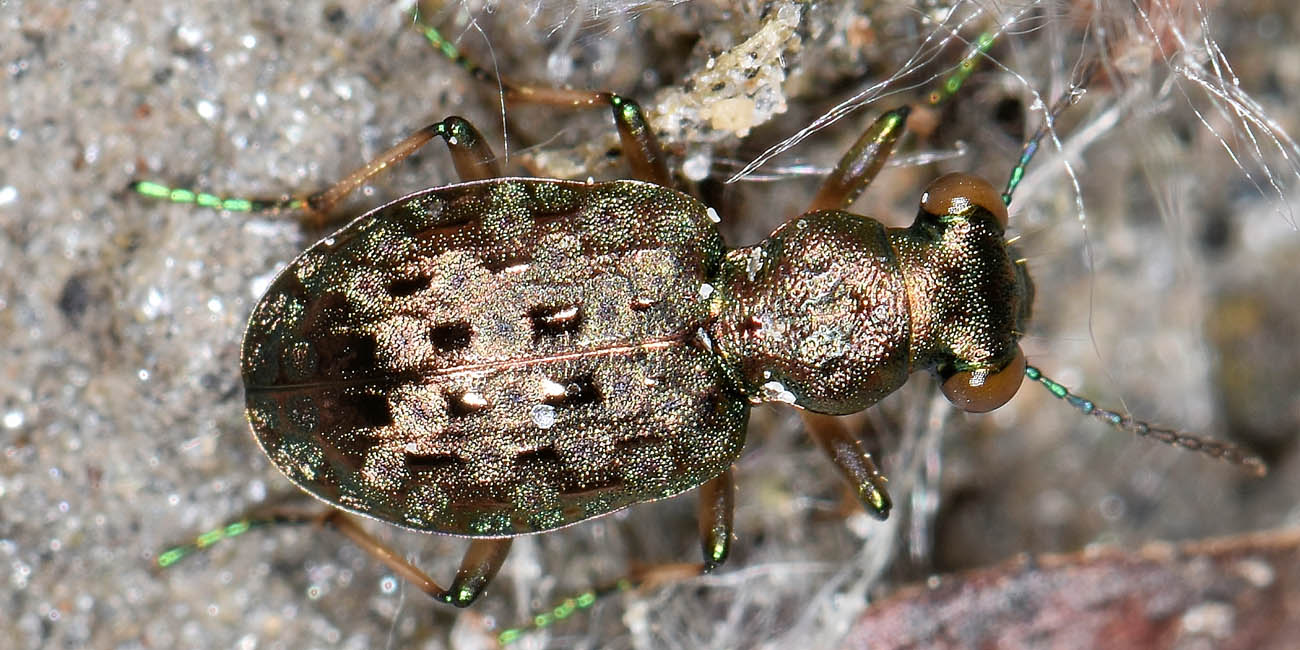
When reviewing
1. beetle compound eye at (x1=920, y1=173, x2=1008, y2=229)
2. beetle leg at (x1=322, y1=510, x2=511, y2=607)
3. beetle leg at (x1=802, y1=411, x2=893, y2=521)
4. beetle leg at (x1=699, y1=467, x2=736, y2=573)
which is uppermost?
beetle compound eye at (x1=920, y1=173, x2=1008, y2=229)

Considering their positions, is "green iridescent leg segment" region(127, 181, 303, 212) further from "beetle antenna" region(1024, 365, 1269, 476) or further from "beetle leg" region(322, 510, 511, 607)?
"beetle antenna" region(1024, 365, 1269, 476)

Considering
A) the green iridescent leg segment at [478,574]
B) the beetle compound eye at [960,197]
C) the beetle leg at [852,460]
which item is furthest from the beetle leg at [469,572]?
the beetle compound eye at [960,197]

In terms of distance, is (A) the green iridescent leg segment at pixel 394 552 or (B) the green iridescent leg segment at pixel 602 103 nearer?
(B) the green iridescent leg segment at pixel 602 103

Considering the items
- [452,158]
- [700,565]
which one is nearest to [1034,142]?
[700,565]

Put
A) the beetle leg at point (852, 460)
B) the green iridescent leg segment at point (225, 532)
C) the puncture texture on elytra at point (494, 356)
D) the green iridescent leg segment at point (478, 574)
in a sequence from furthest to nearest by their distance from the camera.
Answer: the green iridescent leg segment at point (225, 532), the beetle leg at point (852, 460), the green iridescent leg segment at point (478, 574), the puncture texture on elytra at point (494, 356)

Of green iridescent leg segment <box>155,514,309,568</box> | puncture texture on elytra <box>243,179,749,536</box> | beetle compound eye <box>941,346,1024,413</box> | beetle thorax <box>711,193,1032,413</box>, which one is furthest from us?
green iridescent leg segment <box>155,514,309,568</box>

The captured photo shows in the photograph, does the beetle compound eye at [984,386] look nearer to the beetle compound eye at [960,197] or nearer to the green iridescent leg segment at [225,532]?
the beetle compound eye at [960,197]

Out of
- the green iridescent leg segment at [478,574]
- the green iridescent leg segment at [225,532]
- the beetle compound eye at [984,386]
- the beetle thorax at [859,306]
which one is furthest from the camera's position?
the green iridescent leg segment at [225,532]

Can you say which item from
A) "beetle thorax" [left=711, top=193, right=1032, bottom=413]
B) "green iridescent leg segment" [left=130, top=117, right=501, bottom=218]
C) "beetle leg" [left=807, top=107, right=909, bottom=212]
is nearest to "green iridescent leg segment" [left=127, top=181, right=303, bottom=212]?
"green iridescent leg segment" [left=130, top=117, right=501, bottom=218]

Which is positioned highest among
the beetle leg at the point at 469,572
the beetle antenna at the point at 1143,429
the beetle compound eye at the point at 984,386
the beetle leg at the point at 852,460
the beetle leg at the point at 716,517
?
the beetle compound eye at the point at 984,386
